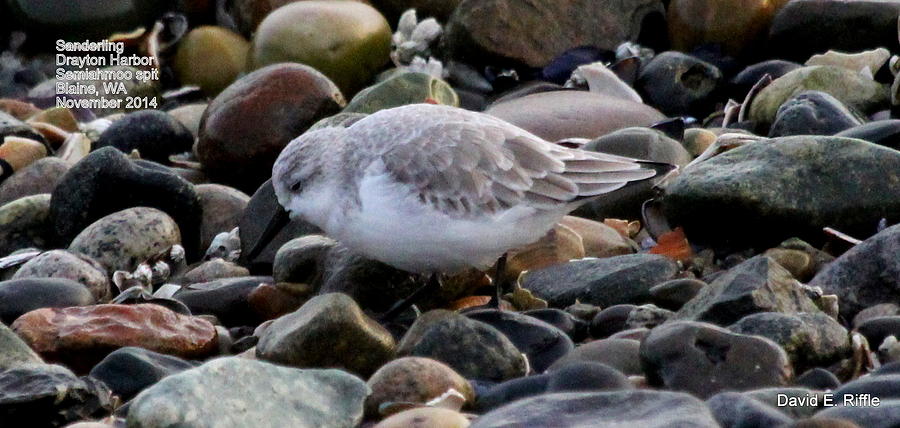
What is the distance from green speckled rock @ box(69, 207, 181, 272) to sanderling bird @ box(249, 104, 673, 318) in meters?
1.14

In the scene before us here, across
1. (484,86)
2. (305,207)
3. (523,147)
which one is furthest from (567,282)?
(484,86)

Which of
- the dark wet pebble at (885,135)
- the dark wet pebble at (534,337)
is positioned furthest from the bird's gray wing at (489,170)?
the dark wet pebble at (885,135)

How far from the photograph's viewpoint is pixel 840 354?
4.76 m

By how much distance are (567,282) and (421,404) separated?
166 cm

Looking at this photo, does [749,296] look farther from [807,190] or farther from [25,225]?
[25,225]

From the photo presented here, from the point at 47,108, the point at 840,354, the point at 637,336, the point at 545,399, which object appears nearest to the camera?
the point at 545,399

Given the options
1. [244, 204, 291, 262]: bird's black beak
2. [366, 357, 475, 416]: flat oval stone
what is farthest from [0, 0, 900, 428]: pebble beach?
[244, 204, 291, 262]: bird's black beak

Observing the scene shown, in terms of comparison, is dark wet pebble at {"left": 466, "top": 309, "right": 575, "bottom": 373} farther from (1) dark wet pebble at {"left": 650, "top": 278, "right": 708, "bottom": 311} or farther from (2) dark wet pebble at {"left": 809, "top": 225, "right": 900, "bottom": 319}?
(2) dark wet pebble at {"left": 809, "top": 225, "right": 900, "bottom": 319}

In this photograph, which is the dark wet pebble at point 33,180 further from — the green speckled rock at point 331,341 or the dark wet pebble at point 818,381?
the dark wet pebble at point 818,381

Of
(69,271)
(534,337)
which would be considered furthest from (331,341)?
(69,271)

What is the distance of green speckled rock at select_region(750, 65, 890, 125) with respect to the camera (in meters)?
7.87

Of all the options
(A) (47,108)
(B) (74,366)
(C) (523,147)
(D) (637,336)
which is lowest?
(A) (47,108)

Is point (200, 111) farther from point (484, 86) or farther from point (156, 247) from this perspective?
point (156, 247)

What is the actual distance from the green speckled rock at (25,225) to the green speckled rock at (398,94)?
6.71 ft
